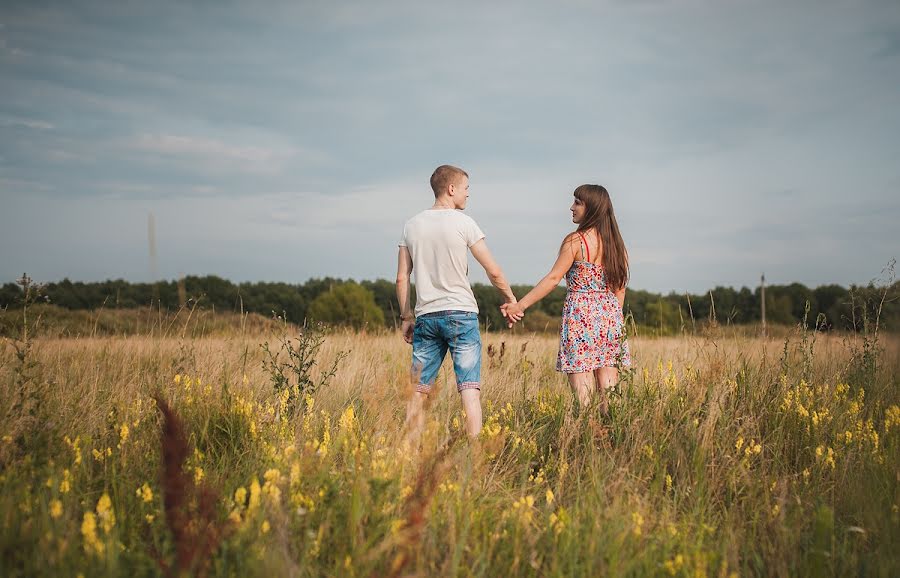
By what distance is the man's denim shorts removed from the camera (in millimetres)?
4625

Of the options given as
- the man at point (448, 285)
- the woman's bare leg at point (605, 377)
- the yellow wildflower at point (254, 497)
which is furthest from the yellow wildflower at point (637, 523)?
the woman's bare leg at point (605, 377)

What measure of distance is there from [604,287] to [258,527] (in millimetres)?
3498

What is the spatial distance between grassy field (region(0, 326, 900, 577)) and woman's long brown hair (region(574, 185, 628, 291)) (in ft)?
3.13

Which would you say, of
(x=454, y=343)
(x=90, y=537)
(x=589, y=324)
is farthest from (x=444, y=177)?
(x=90, y=537)

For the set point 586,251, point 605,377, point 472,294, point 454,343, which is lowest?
point 605,377

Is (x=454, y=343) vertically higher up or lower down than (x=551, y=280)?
lower down

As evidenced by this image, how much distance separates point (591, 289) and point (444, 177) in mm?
1524

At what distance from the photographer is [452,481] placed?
3371mm

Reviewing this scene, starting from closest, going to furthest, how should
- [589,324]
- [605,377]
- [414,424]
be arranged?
[414,424] < [589,324] < [605,377]

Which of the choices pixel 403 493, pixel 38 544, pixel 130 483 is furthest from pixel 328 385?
A: pixel 38 544

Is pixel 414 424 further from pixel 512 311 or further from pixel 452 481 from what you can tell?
pixel 512 311

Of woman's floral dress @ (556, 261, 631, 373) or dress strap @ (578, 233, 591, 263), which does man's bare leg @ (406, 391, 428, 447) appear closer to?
woman's floral dress @ (556, 261, 631, 373)

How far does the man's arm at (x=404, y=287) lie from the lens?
16.0 ft

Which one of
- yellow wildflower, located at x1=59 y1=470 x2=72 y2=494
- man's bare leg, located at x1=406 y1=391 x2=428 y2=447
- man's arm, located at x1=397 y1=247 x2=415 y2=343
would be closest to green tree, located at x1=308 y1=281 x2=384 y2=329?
man's arm, located at x1=397 y1=247 x2=415 y2=343
